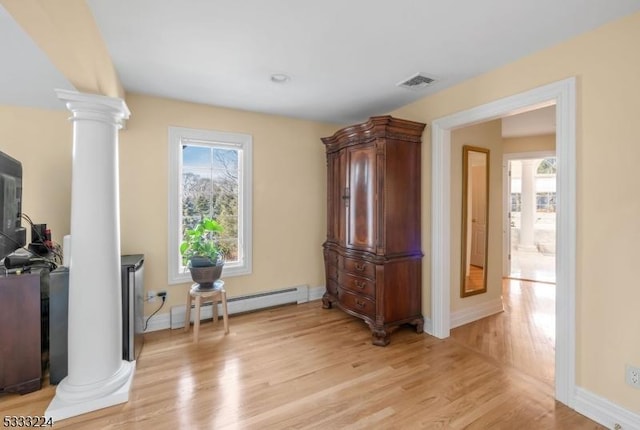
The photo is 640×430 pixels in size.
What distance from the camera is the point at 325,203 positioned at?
406cm

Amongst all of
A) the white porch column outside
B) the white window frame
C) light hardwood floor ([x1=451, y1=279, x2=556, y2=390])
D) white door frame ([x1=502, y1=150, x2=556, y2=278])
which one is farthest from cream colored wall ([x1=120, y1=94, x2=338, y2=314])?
the white porch column outside

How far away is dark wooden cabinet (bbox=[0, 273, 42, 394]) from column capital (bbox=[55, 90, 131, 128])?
3.80ft

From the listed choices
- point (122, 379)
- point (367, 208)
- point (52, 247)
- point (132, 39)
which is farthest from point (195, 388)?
point (132, 39)

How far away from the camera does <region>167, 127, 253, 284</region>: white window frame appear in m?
3.09

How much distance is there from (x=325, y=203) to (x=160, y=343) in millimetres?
2427

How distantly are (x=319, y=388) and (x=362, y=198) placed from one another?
170cm

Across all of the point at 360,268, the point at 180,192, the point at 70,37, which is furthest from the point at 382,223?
the point at 70,37

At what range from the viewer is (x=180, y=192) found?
3178mm

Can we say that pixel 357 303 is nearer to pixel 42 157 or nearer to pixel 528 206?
pixel 42 157

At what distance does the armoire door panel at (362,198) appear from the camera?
2.88m

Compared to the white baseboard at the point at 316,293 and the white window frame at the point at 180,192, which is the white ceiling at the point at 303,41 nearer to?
the white window frame at the point at 180,192

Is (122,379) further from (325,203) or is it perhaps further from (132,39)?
(325,203)

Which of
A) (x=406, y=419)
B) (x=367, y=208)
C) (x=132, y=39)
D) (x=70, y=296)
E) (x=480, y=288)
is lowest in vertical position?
(x=406, y=419)

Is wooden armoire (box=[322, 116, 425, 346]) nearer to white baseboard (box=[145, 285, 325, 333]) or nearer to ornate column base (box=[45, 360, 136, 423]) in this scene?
white baseboard (box=[145, 285, 325, 333])
